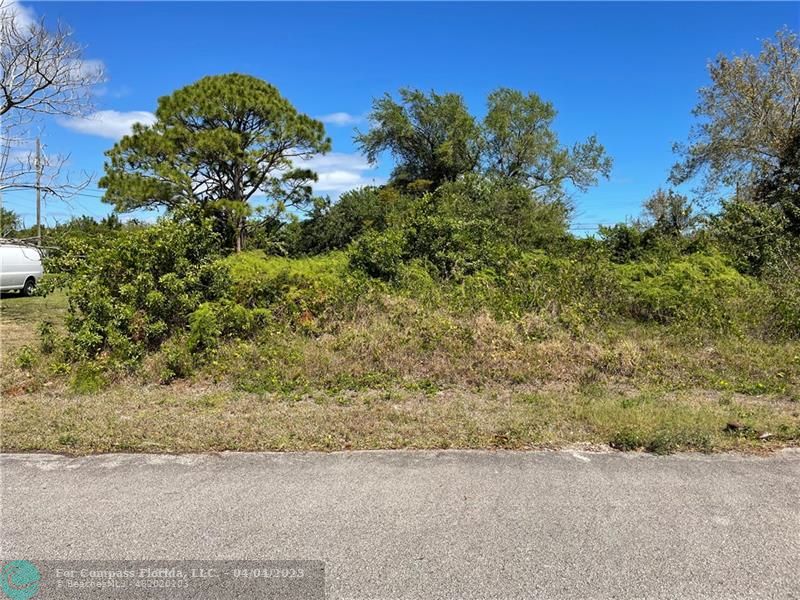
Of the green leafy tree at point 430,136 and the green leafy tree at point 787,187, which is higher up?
the green leafy tree at point 430,136

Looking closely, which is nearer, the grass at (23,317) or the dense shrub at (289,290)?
the dense shrub at (289,290)

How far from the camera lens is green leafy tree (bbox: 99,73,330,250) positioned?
25.2m

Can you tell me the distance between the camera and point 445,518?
3.02m

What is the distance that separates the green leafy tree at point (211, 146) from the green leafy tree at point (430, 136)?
602cm

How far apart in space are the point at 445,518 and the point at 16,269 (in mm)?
20015

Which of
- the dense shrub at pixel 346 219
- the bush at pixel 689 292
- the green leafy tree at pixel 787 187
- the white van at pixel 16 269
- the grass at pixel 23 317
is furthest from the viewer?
the dense shrub at pixel 346 219

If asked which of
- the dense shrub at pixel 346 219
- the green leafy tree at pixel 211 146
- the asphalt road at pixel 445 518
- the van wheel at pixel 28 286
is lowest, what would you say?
the asphalt road at pixel 445 518

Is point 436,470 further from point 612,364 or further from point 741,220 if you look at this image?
point 741,220

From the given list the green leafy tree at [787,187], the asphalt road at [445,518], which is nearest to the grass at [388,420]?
the asphalt road at [445,518]

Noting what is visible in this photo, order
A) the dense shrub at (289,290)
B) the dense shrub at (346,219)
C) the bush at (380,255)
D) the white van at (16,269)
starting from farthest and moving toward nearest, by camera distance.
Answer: the dense shrub at (346,219) → the white van at (16,269) → the bush at (380,255) → the dense shrub at (289,290)

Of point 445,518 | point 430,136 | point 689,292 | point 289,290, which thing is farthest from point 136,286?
Result: point 430,136

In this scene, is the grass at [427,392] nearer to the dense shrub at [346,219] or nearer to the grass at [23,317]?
the grass at [23,317]

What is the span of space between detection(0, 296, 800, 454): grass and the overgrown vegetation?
3cm

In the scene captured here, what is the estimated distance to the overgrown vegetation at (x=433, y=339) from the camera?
4.58m
